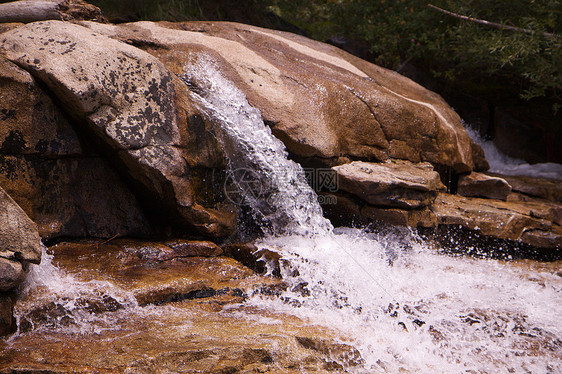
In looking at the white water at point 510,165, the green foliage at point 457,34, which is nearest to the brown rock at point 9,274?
the green foliage at point 457,34

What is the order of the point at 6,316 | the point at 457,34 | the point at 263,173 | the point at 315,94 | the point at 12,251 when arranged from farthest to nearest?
1. the point at 457,34
2. the point at 315,94
3. the point at 263,173
4. the point at 12,251
5. the point at 6,316

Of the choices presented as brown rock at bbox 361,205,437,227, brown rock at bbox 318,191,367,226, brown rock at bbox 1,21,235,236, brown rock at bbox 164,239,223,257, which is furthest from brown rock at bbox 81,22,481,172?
brown rock at bbox 164,239,223,257

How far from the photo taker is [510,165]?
29.8 ft

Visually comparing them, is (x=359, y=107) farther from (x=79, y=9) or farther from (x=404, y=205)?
(x=79, y=9)

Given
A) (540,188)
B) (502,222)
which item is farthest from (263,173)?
(540,188)

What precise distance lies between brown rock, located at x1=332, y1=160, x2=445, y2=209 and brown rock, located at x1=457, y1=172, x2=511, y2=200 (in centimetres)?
122

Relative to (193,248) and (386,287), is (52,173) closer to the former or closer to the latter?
(193,248)

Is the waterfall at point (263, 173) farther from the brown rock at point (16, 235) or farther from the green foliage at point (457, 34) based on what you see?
the green foliage at point (457, 34)

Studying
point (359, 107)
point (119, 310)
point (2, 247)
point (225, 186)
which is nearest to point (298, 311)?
point (119, 310)

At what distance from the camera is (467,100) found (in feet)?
30.4

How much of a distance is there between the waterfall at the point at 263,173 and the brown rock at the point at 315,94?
Result: 234mm

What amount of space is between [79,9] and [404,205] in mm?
3998

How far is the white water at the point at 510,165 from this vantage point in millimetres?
7931

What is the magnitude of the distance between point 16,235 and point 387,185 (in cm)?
321
